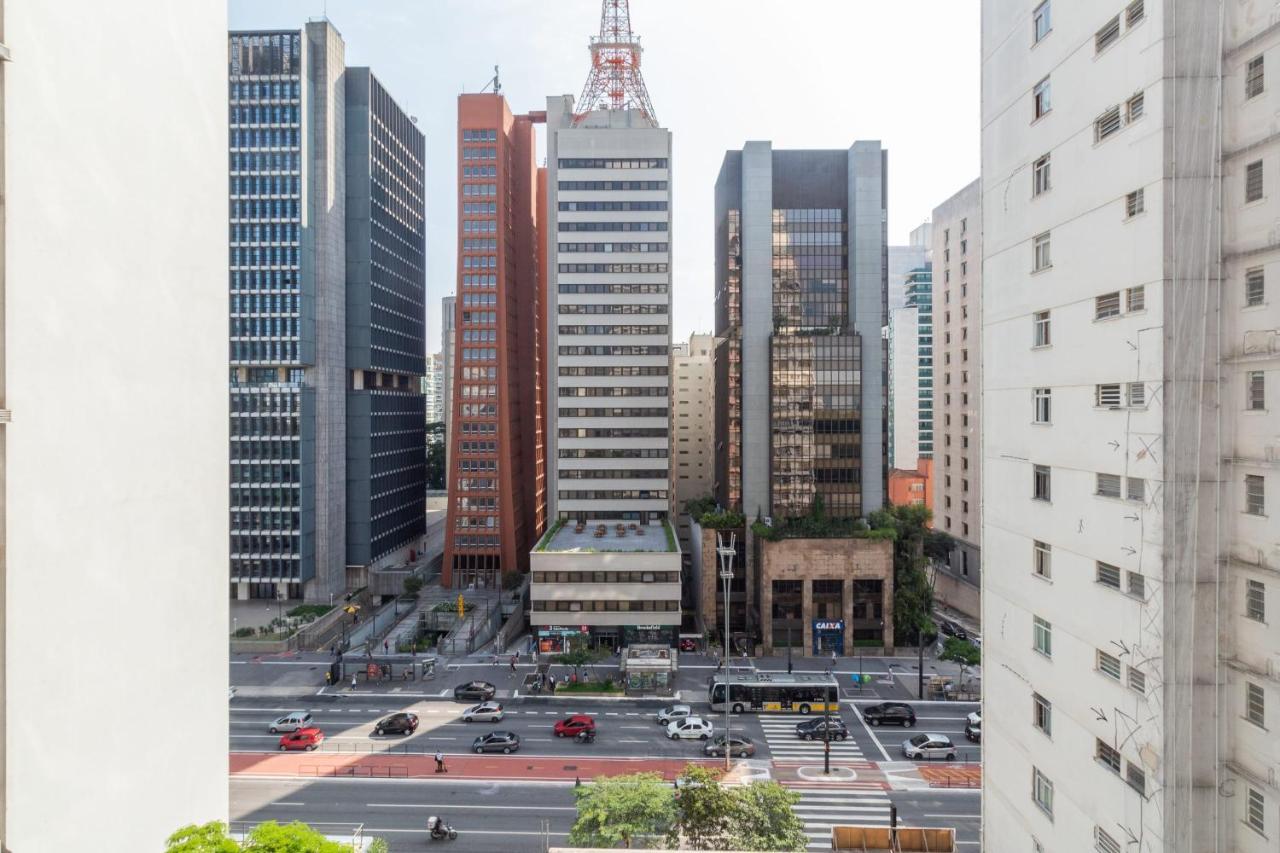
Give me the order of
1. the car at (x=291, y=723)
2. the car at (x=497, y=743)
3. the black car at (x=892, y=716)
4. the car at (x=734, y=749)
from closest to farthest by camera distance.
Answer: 1. the car at (x=734, y=749)
2. the car at (x=497, y=743)
3. the car at (x=291, y=723)
4. the black car at (x=892, y=716)

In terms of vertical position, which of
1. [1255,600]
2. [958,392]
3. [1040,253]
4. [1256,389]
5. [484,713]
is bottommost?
[484,713]

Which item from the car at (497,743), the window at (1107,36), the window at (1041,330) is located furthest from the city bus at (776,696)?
the window at (1107,36)

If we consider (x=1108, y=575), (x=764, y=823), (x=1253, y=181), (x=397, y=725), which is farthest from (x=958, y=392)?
(x=1253, y=181)

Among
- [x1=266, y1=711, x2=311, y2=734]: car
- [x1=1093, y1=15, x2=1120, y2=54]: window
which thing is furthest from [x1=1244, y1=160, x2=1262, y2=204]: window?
[x1=266, y1=711, x2=311, y2=734]: car

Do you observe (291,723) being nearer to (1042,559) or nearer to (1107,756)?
(1042,559)

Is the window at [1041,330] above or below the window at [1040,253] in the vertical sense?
below

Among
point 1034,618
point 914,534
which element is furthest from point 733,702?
Answer: point 1034,618

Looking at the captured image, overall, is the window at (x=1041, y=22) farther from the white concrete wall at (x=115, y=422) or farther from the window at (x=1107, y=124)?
the white concrete wall at (x=115, y=422)

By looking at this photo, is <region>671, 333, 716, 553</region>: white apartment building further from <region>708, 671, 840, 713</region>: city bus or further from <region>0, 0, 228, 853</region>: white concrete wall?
<region>0, 0, 228, 853</region>: white concrete wall
